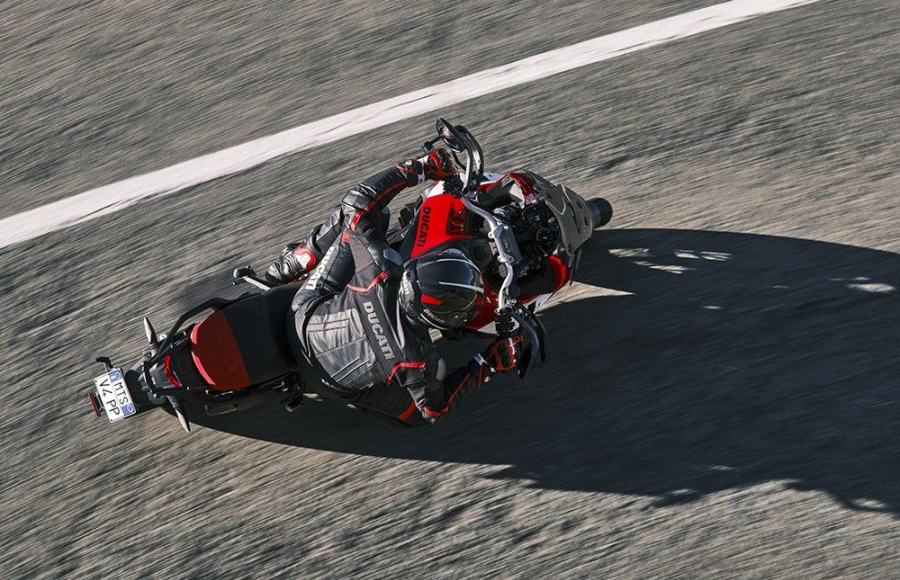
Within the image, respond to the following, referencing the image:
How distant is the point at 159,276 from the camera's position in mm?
7539

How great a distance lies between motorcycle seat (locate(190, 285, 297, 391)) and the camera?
220 inches

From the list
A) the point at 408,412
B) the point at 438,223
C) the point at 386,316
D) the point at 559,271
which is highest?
the point at 438,223

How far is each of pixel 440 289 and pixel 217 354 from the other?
1498 millimetres

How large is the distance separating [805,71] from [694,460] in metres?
4.15

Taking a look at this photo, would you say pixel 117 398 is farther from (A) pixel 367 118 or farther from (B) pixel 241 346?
(A) pixel 367 118

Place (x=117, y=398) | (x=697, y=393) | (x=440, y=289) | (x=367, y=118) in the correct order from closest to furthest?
1. (x=440, y=289)
2. (x=117, y=398)
3. (x=697, y=393)
4. (x=367, y=118)

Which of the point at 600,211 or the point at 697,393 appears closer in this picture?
the point at 697,393

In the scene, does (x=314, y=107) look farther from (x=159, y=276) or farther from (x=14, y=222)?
(x=14, y=222)

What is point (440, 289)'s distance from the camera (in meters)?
5.07

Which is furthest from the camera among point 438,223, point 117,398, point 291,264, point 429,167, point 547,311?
point 547,311

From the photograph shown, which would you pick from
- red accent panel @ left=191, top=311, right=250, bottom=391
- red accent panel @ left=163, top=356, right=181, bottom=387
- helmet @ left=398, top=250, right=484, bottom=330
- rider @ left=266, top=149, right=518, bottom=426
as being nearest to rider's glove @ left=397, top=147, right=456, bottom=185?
rider @ left=266, top=149, right=518, bottom=426

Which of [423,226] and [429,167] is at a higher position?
[429,167]

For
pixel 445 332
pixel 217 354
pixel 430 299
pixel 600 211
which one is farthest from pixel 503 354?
pixel 600 211

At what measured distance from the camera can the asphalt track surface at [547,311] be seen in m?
5.93
